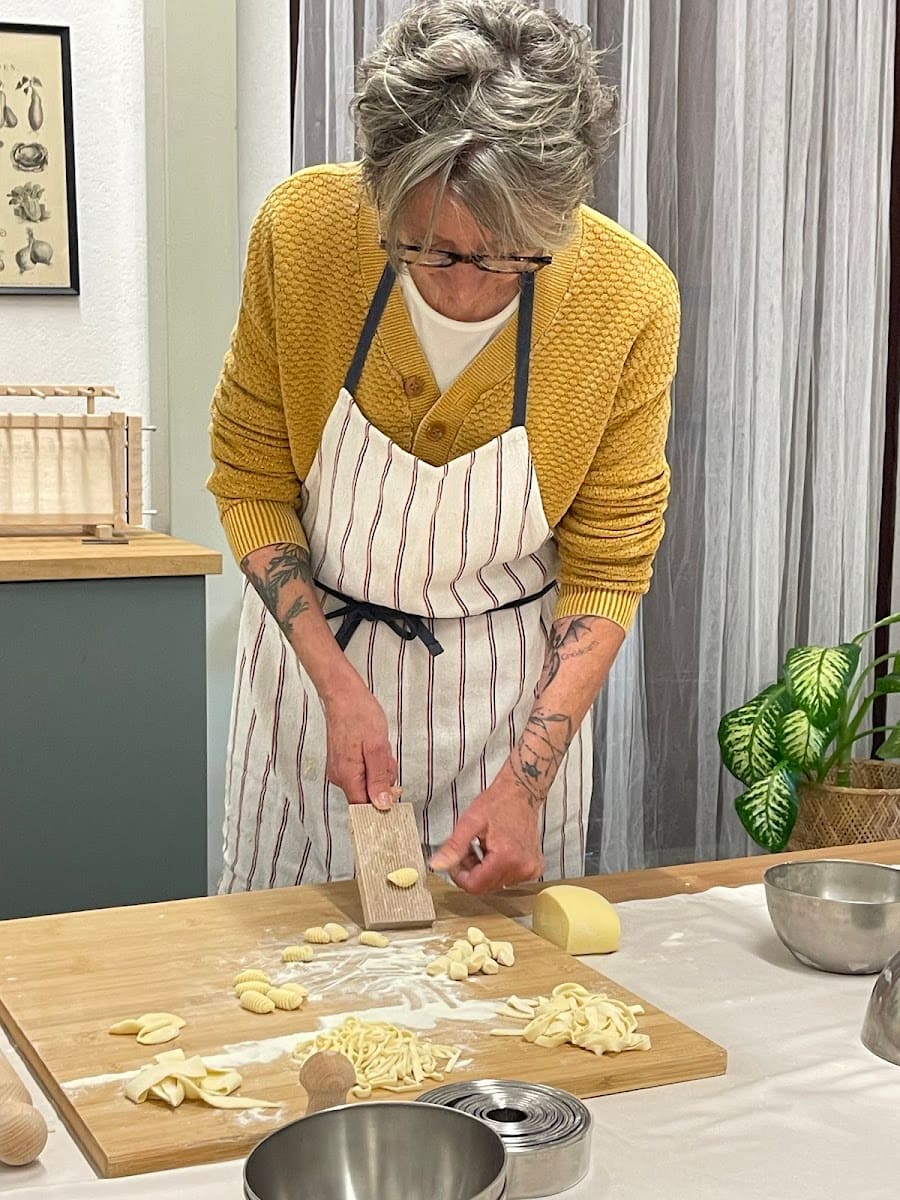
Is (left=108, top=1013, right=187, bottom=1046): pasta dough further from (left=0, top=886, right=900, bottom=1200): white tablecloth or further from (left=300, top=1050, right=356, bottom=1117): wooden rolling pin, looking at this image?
(left=300, top=1050, right=356, bottom=1117): wooden rolling pin

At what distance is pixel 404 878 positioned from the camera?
1.35 meters

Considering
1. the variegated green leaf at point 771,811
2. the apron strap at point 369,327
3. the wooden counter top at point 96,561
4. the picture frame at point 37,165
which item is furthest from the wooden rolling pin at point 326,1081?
the picture frame at point 37,165

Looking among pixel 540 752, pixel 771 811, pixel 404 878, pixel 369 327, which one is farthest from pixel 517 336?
pixel 771 811

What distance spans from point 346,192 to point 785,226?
179 cm

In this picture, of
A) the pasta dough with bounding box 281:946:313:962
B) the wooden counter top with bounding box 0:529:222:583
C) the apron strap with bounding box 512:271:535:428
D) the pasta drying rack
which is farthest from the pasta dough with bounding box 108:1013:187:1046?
the pasta drying rack

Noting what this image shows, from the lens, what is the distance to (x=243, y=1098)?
3.26ft

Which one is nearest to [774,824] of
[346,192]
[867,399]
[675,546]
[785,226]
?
[675,546]

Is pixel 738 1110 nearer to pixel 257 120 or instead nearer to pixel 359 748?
pixel 359 748

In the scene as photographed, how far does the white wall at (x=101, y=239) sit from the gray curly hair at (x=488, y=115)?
1623 millimetres

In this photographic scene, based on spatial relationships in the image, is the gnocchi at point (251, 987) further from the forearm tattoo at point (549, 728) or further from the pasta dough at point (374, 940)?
the forearm tattoo at point (549, 728)

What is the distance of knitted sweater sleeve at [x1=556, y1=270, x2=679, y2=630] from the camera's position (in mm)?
1601

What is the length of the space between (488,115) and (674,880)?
75 centimetres

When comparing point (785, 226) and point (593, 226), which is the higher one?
point (785, 226)

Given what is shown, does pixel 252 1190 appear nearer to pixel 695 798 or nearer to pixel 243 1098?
pixel 243 1098
